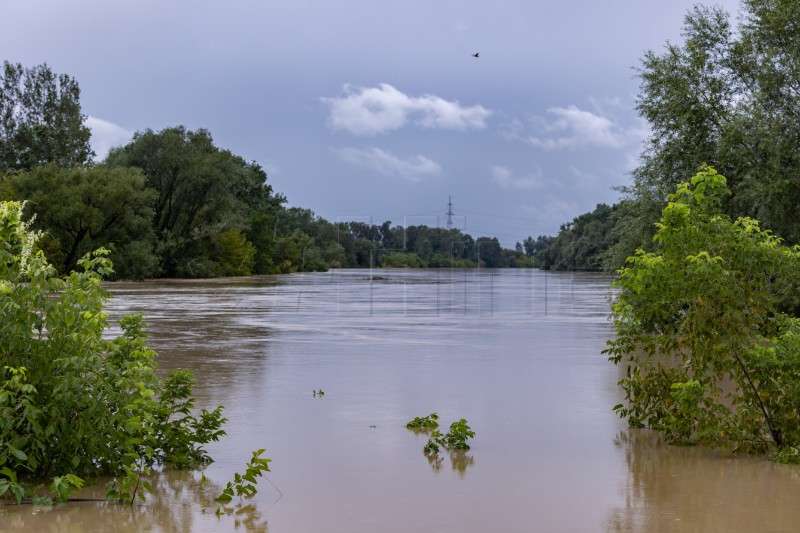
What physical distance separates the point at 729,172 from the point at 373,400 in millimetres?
16599

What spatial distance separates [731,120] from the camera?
25.0 meters

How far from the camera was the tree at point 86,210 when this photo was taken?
204 feet

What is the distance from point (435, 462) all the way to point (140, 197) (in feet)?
202

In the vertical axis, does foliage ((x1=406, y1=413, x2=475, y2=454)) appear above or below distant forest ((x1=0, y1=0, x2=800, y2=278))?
below

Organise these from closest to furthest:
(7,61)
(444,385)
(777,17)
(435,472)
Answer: (435,472), (444,385), (777,17), (7,61)

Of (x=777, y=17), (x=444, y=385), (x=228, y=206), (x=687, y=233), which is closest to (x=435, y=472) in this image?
(x=687, y=233)

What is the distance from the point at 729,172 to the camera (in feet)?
83.6

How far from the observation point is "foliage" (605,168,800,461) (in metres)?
9.03

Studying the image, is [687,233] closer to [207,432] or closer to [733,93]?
[207,432]

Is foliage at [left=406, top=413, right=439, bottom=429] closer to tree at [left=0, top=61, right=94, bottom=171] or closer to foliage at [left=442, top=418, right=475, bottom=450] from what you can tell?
foliage at [left=442, top=418, right=475, bottom=450]

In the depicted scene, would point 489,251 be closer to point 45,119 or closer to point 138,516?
point 45,119

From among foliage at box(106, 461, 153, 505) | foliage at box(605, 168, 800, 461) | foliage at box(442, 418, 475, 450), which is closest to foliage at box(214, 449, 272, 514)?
foliage at box(106, 461, 153, 505)

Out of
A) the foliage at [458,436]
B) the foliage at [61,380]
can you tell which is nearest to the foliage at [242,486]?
the foliage at [61,380]

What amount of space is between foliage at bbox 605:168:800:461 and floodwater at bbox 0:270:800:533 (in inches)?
14.9
